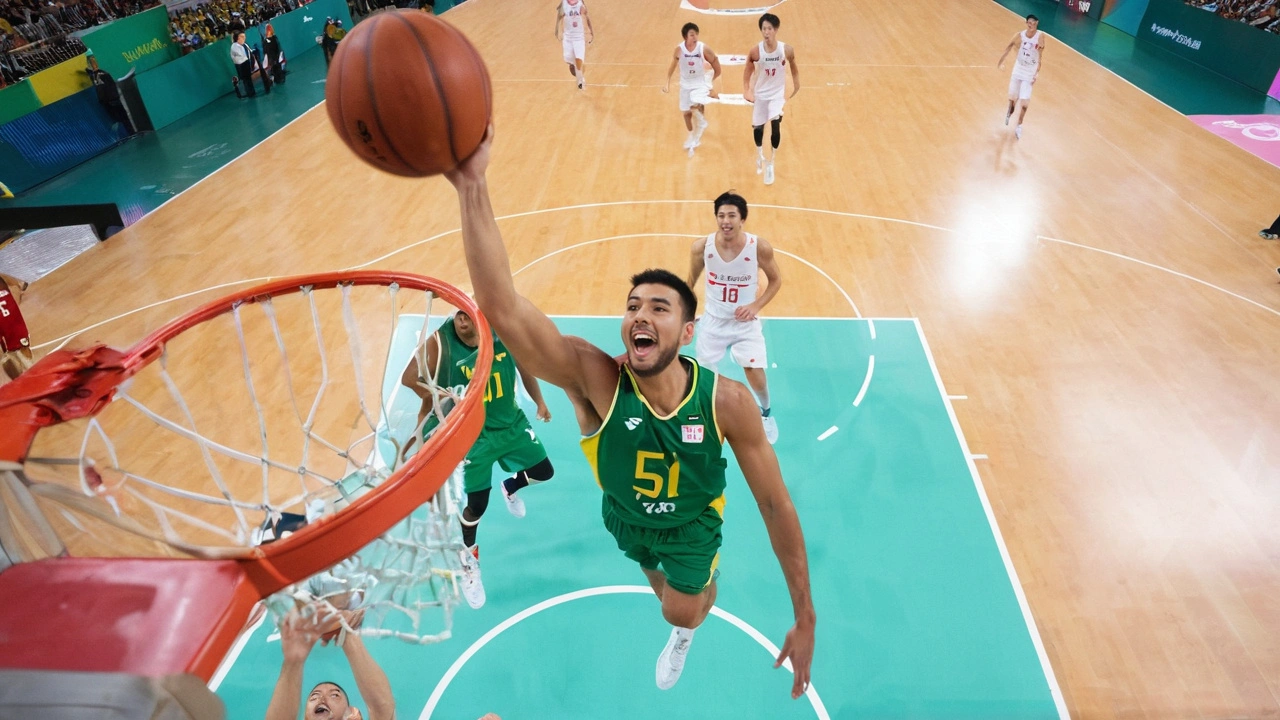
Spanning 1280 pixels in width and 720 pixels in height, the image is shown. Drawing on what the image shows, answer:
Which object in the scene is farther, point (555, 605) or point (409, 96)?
point (555, 605)

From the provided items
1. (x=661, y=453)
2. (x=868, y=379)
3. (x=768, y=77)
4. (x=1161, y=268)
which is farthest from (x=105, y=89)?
(x=1161, y=268)

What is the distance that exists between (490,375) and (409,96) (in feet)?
6.14

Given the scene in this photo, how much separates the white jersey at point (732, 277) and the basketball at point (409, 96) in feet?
9.73

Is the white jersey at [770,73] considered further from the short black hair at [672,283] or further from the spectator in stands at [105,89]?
the spectator in stands at [105,89]

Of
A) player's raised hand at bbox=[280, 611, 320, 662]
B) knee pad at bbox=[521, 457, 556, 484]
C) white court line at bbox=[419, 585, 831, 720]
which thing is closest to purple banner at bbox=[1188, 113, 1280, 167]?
white court line at bbox=[419, 585, 831, 720]

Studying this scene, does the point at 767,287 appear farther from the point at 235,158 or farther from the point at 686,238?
the point at 235,158

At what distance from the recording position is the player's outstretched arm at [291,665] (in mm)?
2143

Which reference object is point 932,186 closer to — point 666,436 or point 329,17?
point 666,436

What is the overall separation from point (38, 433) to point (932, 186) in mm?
9056

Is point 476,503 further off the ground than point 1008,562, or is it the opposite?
point 476,503

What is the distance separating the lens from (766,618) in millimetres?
3945

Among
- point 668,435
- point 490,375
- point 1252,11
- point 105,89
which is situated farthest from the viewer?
point 1252,11

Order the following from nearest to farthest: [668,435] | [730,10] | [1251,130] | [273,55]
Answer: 1. [668,435]
2. [1251,130]
3. [273,55]
4. [730,10]

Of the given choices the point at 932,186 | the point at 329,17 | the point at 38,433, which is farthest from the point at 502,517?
the point at 329,17
